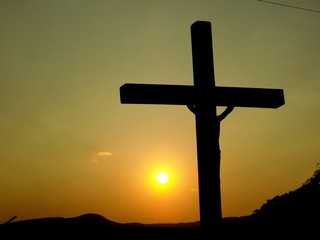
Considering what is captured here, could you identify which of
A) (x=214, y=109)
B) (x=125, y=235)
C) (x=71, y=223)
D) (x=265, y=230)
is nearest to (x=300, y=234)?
(x=265, y=230)

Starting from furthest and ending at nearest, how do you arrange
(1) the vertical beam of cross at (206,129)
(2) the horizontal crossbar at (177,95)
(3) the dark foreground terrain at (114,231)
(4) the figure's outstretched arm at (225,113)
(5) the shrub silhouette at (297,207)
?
(5) the shrub silhouette at (297,207) → (4) the figure's outstretched arm at (225,113) → (2) the horizontal crossbar at (177,95) → (1) the vertical beam of cross at (206,129) → (3) the dark foreground terrain at (114,231)

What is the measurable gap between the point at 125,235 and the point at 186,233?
71cm

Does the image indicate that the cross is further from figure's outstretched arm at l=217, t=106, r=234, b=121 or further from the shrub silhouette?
the shrub silhouette

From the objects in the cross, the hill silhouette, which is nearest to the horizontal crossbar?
the cross

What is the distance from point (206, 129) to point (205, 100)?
44 cm

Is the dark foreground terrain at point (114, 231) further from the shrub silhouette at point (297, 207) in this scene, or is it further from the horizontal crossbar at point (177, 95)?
the horizontal crossbar at point (177, 95)

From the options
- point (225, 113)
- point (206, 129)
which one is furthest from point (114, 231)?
point (225, 113)

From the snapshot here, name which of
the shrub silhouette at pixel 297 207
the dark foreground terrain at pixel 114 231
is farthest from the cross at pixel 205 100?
the shrub silhouette at pixel 297 207

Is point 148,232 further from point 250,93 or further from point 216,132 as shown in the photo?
point 250,93

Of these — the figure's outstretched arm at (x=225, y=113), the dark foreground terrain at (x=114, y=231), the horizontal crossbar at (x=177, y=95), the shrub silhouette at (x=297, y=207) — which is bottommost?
the dark foreground terrain at (x=114, y=231)

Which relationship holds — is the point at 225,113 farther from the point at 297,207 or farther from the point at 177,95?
the point at 297,207

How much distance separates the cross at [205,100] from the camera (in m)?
4.52

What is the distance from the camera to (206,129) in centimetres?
475

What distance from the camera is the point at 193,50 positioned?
5191 mm
